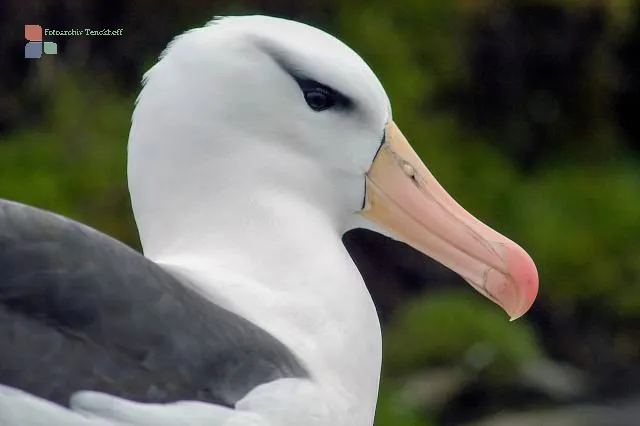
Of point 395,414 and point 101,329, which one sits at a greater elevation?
point 101,329

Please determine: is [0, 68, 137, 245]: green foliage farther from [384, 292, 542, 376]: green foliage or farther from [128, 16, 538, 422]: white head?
[128, 16, 538, 422]: white head

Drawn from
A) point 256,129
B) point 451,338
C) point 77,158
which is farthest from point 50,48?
point 256,129

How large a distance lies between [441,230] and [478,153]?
392 cm

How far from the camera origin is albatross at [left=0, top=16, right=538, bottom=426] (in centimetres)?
200

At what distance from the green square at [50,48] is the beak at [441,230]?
3657mm

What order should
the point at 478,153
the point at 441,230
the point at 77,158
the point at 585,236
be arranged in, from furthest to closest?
the point at 478,153
the point at 585,236
the point at 77,158
the point at 441,230

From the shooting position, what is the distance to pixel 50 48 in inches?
231

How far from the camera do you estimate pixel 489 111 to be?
6.55 metres

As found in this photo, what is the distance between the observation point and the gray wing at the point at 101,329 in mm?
1960

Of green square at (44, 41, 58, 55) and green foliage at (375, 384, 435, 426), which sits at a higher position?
green square at (44, 41, 58, 55)

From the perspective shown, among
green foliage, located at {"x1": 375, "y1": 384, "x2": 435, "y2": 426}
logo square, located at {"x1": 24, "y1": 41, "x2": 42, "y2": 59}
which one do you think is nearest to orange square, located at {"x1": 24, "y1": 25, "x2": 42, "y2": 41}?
logo square, located at {"x1": 24, "y1": 41, "x2": 42, "y2": 59}

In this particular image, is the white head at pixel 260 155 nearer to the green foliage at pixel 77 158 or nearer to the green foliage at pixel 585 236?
the green foliage at pixel 77 158

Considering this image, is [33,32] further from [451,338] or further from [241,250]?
[241,250]

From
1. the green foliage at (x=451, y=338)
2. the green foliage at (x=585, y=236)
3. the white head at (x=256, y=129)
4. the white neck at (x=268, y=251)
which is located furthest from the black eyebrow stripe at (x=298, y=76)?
the green foliage at (x=585, y=236)
